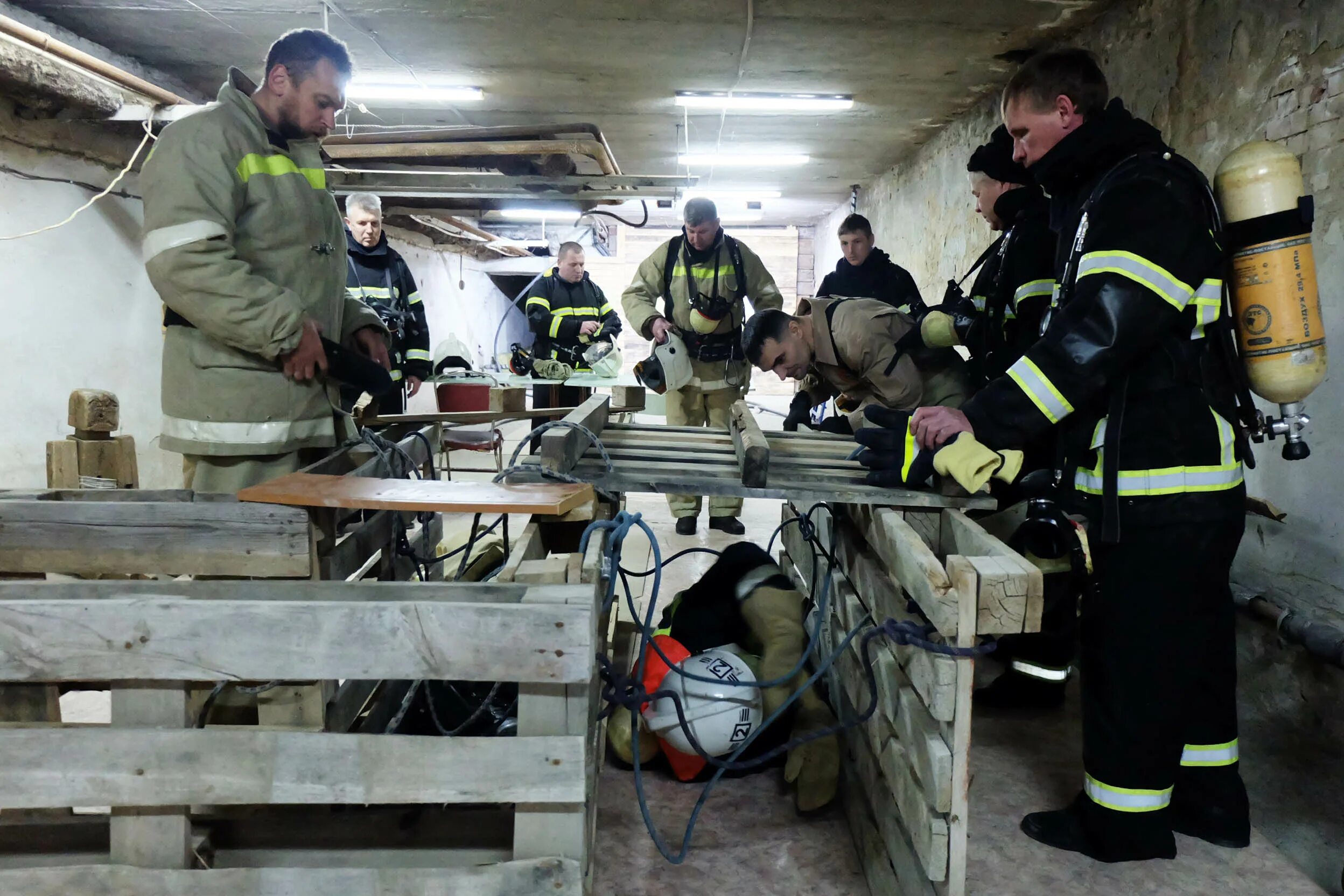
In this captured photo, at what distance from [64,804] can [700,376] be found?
3951 mm

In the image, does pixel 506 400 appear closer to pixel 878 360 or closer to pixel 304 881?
pixel 878 360

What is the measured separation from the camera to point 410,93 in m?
6.32

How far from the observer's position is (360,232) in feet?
15.7

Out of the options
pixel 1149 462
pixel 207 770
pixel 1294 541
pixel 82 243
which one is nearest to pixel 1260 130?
pixel 1294 541

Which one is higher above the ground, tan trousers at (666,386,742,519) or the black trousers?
tan trousers at (666,386,742,519)

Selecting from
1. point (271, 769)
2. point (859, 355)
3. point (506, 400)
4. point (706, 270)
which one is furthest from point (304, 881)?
point (706, 270)

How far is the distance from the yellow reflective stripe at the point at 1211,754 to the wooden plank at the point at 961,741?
2.43 feet

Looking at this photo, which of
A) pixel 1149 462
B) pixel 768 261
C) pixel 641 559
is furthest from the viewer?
pixel 768 261

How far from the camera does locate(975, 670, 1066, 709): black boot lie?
2721 millimetres

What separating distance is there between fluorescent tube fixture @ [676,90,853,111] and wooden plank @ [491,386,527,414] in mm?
3062

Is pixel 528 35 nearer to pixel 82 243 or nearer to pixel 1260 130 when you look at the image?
pixel 82 243

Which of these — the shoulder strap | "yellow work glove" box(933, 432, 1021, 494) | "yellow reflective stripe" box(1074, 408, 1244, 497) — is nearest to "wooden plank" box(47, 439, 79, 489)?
"yellow work glove" box(933, 432, 1021, 494)

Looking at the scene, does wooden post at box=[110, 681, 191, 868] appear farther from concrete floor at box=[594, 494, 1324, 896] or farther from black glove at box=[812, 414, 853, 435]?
black glove at box=[812, 414, 853, 435]

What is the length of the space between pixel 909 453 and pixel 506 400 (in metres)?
3.01
